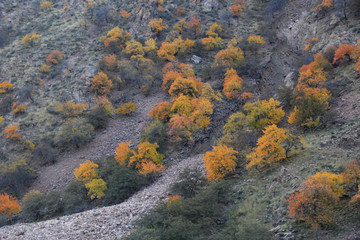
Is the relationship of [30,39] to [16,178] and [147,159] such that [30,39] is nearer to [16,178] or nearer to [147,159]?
[16,178]

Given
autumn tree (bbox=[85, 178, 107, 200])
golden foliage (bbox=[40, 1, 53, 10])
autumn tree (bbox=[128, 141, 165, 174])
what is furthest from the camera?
golden foliage (bbox=[40, 1, 53, 10])

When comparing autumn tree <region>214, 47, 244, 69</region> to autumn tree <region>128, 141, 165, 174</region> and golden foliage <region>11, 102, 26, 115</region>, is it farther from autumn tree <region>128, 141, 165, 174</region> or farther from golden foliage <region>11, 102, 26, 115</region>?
golden foliage <region>11, 102, 26, 115</region>

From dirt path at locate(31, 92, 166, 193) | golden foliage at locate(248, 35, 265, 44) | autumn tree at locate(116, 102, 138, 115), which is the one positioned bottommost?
dirt path at locate(31, 92, 166, 193)

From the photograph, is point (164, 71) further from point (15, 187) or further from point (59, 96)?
point (15, 187)

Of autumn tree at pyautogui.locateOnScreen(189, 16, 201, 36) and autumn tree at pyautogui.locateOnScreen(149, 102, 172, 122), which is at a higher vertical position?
autumn tree at pyautogui.locateOnScreen(189, 16, 201, 36)

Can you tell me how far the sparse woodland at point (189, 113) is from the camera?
1945cm

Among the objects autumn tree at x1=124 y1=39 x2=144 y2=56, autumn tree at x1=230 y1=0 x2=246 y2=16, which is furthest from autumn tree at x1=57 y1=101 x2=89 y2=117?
autumn tree at x1=230 y1=0 x2=246 y2=16

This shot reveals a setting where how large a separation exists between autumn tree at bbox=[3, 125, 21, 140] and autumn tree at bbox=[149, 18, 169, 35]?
38056mm

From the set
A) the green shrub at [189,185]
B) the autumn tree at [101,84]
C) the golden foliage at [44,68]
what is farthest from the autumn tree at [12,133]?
the green shrub at [189,185]

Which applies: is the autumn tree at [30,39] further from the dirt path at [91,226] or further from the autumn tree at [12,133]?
the dirt path at [91,226]

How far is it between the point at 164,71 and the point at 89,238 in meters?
41.9

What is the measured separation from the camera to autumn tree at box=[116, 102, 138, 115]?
4778cm

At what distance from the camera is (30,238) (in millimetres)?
19125

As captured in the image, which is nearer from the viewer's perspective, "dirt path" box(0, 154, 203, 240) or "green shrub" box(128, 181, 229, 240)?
"green shrub" box(128, 181, 229, 240)
